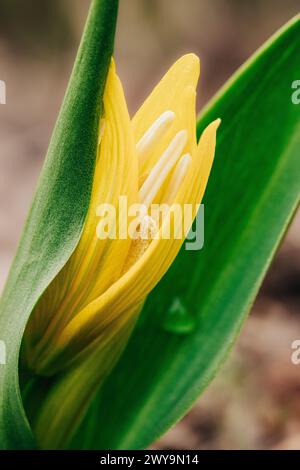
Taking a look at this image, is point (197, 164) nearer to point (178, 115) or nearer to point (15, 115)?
point (178, 115)

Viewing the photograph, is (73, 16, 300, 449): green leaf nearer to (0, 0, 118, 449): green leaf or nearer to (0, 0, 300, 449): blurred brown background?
(0, 0, 118, 449): green leaf

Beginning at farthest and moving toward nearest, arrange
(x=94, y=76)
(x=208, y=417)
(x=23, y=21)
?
(x=23, y=21) → (x=208, y=417) → (x=94, y=76)

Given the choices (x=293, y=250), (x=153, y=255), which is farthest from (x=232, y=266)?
(x=293, y=250)

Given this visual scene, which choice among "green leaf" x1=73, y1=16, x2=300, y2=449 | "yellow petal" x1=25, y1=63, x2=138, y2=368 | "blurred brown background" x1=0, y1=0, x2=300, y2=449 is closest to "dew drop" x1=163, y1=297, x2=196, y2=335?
"green leaf" x1=73, y1=16, x2=300, y2=449

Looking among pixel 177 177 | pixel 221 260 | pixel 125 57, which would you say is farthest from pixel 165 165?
pixel 125 57

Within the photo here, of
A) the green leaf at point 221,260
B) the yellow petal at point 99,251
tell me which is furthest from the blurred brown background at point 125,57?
the yellow petal at point 99,251

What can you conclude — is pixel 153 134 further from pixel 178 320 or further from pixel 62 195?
pixel 178 320

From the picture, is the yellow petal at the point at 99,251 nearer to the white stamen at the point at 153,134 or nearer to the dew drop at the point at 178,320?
the white stamen at the point at 153,134
